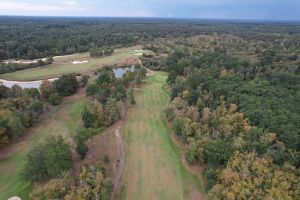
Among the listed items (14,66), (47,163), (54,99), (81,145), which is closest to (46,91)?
(54,99)

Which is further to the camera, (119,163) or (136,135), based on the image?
(136,135)

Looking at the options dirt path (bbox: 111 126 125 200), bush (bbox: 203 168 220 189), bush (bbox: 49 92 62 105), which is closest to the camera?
bush (bbox: 203 168 220 189)

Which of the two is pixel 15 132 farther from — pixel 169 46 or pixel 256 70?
pixel 169 46

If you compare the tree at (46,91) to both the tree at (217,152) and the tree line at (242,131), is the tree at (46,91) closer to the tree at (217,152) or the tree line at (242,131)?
the tree line at (242,131)

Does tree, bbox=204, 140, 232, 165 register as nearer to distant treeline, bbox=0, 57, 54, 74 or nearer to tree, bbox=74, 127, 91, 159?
tree, bbox=74, 127, 91, 159

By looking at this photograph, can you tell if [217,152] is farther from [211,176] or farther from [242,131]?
[242,131]

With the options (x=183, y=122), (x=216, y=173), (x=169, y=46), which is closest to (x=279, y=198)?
(x=216, y=173)

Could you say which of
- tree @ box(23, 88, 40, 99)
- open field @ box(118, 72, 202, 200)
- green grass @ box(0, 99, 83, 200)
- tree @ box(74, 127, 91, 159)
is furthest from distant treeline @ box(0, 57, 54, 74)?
tree @ box(74, 127, 91, 159)
